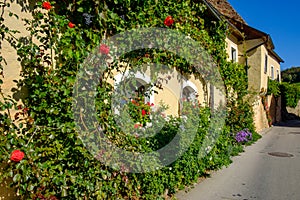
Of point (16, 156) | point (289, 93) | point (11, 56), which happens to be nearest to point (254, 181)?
point (16, 156)

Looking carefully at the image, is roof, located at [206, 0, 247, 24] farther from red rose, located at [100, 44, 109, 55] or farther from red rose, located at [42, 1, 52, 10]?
red rose, located at [42, 1, 52, 10]

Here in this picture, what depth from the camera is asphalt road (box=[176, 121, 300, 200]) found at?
4270mm

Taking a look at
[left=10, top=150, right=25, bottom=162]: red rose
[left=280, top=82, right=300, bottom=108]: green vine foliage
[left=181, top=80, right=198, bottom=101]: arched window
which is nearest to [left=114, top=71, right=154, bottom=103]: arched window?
[left=10, top=150, right=25, bottom=162]: red rose

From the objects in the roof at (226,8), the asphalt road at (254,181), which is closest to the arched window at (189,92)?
the asphalt road at (254,181)

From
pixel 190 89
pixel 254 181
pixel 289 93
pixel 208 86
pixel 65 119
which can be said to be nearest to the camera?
pixel 65 119

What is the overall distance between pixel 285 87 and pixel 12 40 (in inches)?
812

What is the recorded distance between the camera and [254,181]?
16.6ft

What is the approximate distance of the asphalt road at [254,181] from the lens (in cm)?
427

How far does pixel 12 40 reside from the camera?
2758mm

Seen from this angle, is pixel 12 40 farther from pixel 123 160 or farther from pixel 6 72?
pixel 123 160

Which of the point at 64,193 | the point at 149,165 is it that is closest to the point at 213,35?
the point at 149,165

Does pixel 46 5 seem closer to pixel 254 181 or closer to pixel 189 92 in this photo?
pixel 254 181

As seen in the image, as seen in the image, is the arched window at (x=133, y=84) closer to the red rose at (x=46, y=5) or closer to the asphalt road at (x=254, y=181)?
the red rose at (x=46, y=5)

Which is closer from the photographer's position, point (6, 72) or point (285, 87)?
point (6, 72)
